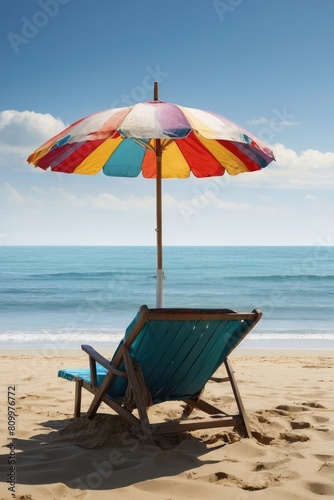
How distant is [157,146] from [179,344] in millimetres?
1976

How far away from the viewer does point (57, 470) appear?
130 inches

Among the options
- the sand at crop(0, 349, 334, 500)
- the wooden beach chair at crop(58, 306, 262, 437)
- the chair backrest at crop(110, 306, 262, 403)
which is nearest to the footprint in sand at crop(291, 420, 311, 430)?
the sand at crop(0, 349, 334, 500)

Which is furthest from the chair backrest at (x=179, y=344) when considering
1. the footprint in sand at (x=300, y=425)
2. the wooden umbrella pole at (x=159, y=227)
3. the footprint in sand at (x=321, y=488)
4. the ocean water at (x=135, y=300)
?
the ocean water at (x=135, y=300)

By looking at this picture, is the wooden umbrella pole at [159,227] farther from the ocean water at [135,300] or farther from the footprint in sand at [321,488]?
the ocean water at [135,300]

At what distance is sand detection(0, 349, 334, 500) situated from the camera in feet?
10.0

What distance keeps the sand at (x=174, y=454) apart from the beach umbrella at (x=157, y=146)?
3.98 ft

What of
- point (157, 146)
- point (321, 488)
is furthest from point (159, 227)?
point (321, 488)

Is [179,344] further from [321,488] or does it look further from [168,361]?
[321,488]

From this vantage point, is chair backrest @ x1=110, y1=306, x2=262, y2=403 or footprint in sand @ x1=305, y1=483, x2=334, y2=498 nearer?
footprint in sand @ x1=305, y1=483, x2=334, y2=498

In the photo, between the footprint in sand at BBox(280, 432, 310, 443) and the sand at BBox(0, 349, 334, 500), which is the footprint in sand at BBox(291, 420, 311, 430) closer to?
the sand at BBox(0, 349, 334, 500)

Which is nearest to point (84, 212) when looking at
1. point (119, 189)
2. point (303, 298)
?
point (119, 189)

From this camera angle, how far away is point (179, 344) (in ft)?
12.3

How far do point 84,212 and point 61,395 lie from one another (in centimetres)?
5604

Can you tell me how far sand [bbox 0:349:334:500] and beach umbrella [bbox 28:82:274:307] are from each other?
1.21 metres
